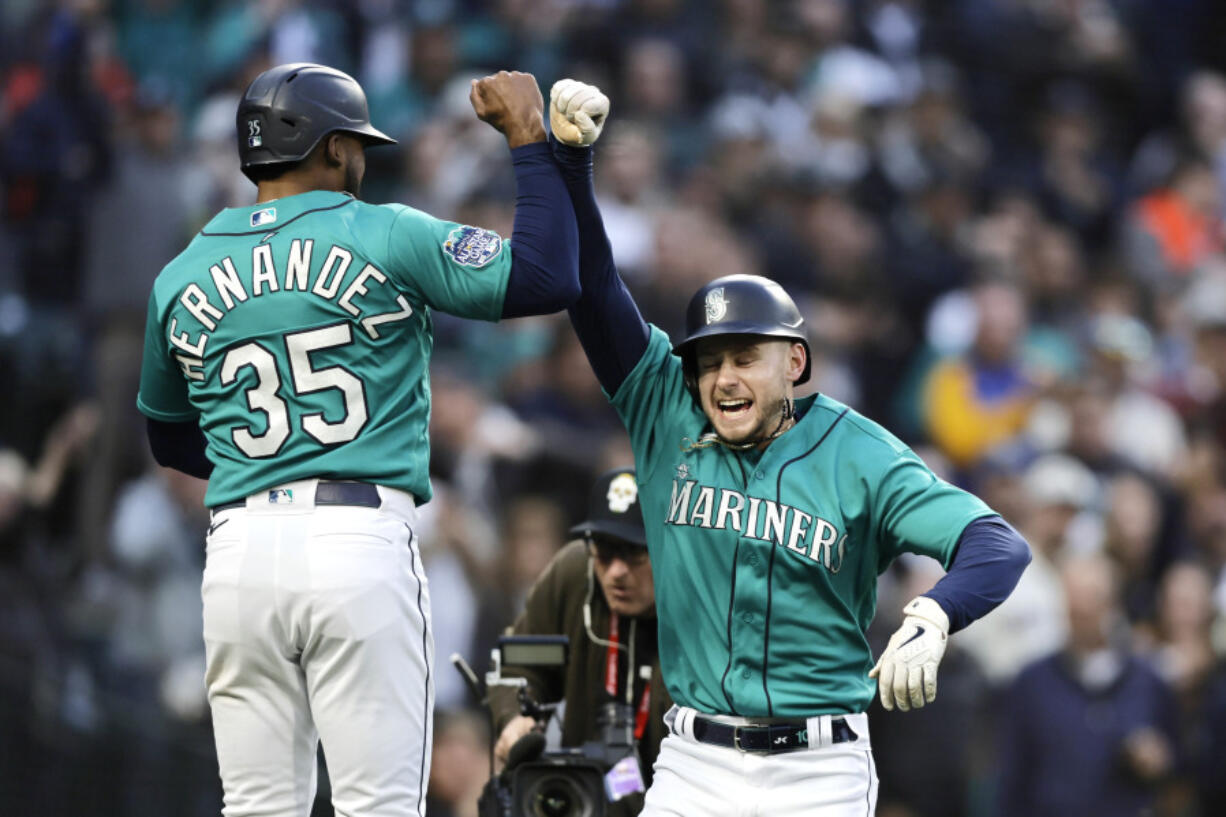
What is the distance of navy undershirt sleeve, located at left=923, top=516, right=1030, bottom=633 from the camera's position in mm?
4086

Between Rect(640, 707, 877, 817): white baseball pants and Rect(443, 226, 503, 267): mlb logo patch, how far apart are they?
1.31m

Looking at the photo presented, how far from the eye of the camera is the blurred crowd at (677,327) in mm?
8586

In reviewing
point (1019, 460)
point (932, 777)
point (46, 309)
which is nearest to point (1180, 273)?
point (1019, 460)

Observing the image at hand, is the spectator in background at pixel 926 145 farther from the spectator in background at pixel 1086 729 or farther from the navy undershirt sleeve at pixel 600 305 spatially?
the navy undershirt sleeve at pixel 600 305

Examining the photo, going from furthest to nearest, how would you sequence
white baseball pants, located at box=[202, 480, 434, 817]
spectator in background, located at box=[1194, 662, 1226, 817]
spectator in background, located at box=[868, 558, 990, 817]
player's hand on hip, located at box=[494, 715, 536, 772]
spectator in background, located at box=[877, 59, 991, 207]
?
spectator in background, located at box=[877, 59, 991, 207] < spectator in background, located at box=[1194, 662, 1226, 817] < spectator in background, located at box=[868, 558, 990, 817] < player's hand on hip, located at box=[494, 715, 536, 772] < white baseball pants, located at box=[202, 480, 434, 817]

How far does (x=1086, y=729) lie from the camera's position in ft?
28.5

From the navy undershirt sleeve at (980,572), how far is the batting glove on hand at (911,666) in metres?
0.14

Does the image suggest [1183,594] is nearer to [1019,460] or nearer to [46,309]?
[1019,460]

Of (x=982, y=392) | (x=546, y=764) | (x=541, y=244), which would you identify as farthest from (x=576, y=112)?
(x=982, y=392)

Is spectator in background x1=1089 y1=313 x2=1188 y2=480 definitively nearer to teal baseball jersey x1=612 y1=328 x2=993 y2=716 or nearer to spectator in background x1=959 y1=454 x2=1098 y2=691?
spectator in background x1=959 y1=454 x2=1098 y2=691

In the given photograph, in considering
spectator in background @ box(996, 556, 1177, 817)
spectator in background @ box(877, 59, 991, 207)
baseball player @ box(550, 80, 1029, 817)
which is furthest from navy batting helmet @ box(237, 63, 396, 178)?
spectator in background @ box(877, 59, 991, 207)

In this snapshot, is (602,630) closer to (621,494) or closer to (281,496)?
(621,494)

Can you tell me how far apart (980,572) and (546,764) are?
61.4 inches

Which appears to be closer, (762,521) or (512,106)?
(512,106)
